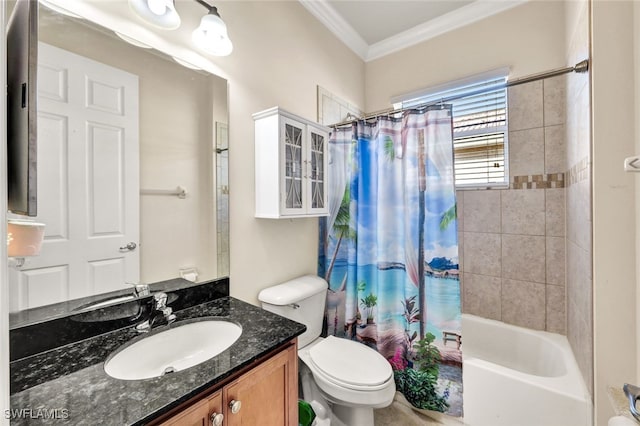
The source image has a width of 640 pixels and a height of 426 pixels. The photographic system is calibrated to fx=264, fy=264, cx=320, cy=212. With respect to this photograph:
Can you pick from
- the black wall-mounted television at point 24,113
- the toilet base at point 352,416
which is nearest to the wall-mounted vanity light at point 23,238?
the black wall-mounted television at point 24,113

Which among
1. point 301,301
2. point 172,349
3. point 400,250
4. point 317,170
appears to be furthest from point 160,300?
point 400,250

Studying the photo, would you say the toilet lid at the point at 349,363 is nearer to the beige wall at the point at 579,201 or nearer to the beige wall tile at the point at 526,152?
the beige wall at the point at 579,201

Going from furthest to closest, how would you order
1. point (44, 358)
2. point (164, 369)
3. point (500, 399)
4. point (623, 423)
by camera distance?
1. point (500, 399)
2. point (164, 369)
3. point (44, 358)
4. point (623, 423)

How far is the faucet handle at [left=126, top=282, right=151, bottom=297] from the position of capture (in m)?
1.05

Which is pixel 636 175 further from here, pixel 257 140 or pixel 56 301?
pixel 56 301

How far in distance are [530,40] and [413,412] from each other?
264 centimetres

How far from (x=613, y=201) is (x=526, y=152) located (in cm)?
102

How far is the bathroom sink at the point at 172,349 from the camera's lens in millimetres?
859

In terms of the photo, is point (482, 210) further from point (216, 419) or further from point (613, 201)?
point (216, 419)

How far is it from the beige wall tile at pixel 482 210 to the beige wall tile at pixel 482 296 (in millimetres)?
391

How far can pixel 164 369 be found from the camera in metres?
0.95

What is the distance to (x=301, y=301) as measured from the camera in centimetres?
156

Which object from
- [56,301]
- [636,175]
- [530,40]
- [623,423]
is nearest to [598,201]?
[636,175]

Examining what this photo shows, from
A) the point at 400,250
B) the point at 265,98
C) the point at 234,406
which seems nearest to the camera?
the point at 234,406
